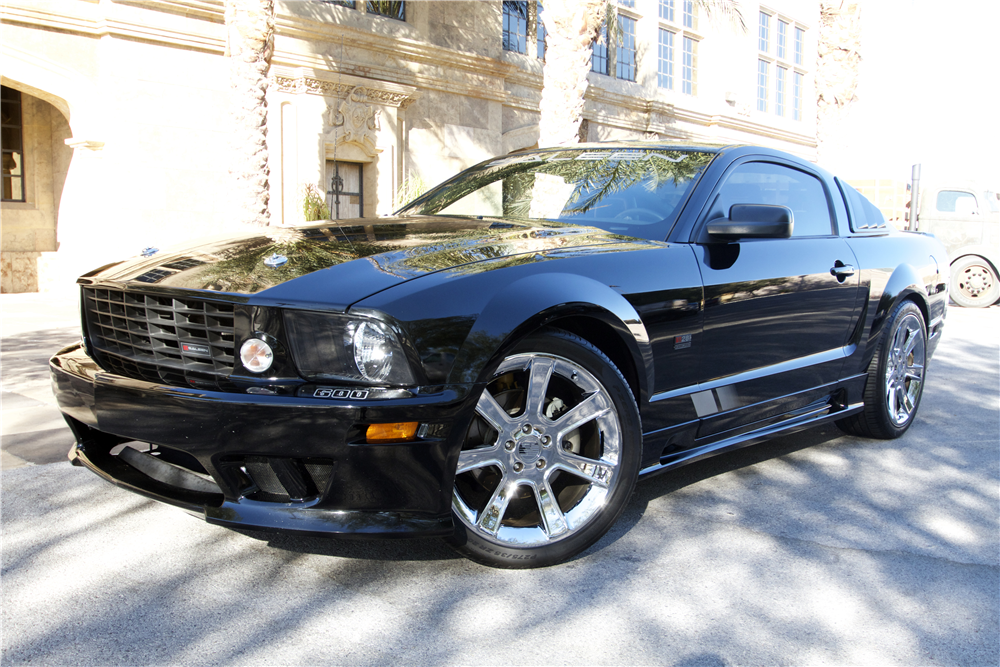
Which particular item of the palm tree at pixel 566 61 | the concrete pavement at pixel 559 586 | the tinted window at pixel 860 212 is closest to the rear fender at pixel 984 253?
the palm tree at pixel 566 61

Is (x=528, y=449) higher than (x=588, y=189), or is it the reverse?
(x=588, y=189)

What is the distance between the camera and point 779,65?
89.0 ft

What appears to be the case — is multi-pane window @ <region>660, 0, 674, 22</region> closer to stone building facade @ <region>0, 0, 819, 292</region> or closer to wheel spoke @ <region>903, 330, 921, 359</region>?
stone building facade @ <region>0, 0, 819, 292</region>

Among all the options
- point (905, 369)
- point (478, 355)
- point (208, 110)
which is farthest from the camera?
point (208, 110)

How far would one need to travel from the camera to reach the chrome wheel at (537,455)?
2641 mm

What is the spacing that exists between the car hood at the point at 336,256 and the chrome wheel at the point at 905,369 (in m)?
2.23

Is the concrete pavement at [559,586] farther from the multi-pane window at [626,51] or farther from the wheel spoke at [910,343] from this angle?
the multi-pane window at [626,51]

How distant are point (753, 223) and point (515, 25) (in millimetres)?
15473

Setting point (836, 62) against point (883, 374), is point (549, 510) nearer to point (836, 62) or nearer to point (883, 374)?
point (883, 374)

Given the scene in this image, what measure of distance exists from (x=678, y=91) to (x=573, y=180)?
20.1 m

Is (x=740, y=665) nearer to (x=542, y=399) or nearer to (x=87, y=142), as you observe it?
(x=542, y=399)

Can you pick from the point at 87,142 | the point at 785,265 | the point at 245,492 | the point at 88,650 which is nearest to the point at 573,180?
the point at 785,265

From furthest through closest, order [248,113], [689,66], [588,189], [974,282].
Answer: [689,66], [974,282], [248,113], [588,189]

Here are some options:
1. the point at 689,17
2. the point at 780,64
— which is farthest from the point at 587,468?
the point at 780,64
